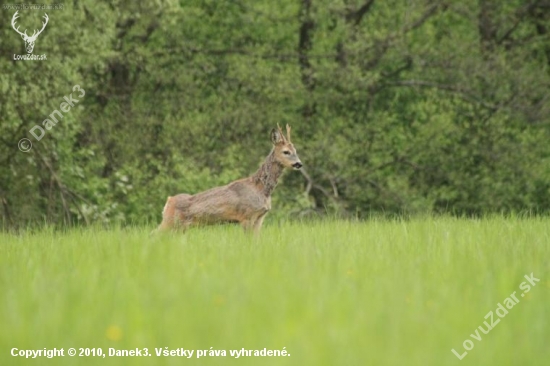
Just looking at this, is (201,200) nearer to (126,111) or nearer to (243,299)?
(243,299)

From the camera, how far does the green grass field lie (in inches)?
180

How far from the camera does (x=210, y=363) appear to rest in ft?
14.4

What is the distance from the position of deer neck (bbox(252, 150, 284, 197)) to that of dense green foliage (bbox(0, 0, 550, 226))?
7.01 m

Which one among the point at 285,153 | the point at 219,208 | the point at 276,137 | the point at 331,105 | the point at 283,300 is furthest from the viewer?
the point at 331,105

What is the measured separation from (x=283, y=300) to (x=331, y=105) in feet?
50.0

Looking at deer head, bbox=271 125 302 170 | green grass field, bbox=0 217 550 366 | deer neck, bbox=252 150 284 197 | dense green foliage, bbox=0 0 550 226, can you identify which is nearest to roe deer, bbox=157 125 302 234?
deer neck, bbox=252 150 284 197

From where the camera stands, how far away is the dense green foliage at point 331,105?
19.4 meters

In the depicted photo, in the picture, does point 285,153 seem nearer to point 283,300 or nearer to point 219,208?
point 219,208

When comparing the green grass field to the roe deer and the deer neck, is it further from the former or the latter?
the deer neck

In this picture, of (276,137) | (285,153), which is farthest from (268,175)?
(276,137)

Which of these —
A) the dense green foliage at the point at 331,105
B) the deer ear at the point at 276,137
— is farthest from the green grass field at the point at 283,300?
the dense green foliage at the point at 331,105

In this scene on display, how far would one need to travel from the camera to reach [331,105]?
20484 mm

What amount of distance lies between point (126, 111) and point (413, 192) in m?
5.94

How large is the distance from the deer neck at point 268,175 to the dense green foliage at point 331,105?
701cm
